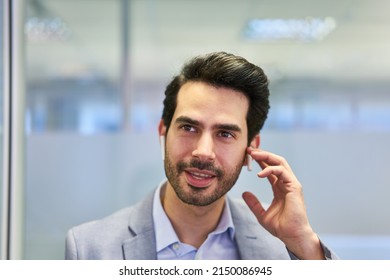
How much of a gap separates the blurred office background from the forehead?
0.21 meters

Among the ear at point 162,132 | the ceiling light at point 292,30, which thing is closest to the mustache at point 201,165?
the ear at point 162,132

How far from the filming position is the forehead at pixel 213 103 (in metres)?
0.94

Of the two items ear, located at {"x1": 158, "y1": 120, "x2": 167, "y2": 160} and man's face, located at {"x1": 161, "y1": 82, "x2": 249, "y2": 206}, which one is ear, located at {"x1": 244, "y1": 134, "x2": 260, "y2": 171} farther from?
ear, located at {"x1": 158, "y1": 120, "x2": 167, "y2": 160}

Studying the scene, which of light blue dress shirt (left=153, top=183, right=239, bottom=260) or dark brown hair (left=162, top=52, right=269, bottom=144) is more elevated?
dark brown hair (left=162, top=52, right=269, bottom=144)

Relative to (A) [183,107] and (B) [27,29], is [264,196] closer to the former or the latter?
(A) [183,107]

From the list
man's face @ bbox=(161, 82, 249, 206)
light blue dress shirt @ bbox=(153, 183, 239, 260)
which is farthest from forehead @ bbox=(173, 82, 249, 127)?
light blue dress shirt @ bbox=(153, 183, 239, 260)

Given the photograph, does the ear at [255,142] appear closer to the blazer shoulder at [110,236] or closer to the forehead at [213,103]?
the forehead at [213,103]

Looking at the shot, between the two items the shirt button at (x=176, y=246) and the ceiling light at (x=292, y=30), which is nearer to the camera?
the shirt button at (x=176, y=246)

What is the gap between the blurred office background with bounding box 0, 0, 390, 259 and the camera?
3.79 feet

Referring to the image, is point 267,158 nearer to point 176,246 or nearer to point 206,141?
point 206,141

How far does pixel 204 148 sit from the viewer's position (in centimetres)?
94

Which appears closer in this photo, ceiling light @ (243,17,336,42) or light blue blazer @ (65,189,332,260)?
light blue blazer @ (65,189,332,260)

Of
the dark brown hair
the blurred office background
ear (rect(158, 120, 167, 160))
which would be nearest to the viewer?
the dark brown hair
